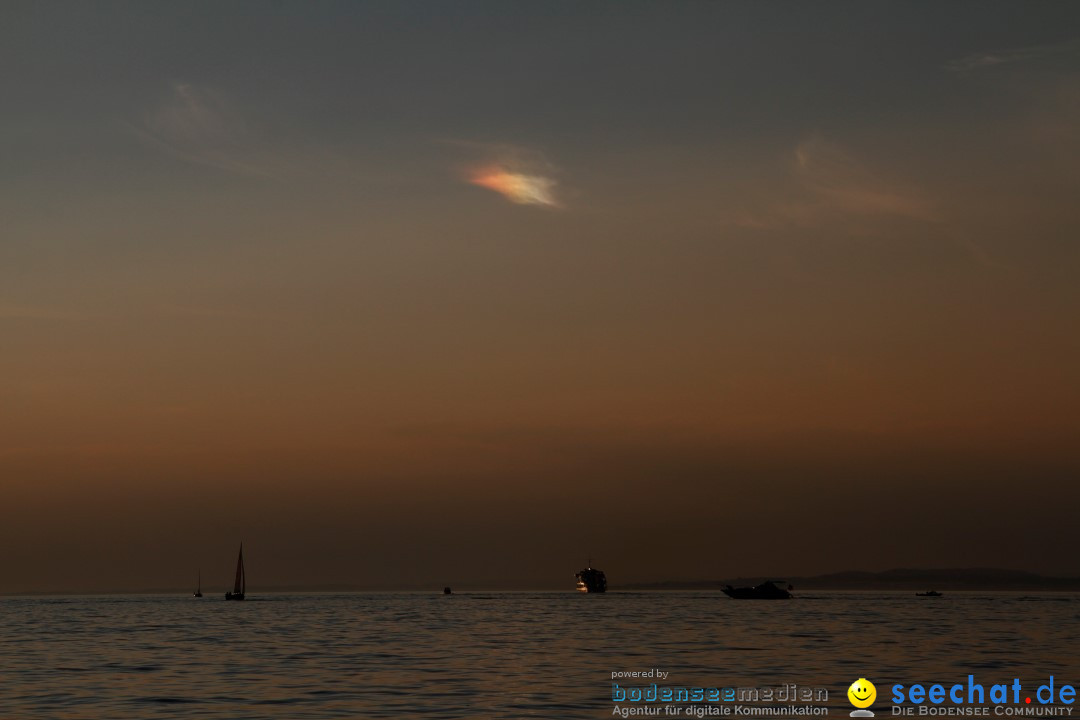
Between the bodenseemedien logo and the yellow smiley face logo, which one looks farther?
the yellow smiley face logo

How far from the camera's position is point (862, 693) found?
5944cm

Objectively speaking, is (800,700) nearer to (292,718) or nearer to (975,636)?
(292,718)

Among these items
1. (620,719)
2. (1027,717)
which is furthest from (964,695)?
(620,719)

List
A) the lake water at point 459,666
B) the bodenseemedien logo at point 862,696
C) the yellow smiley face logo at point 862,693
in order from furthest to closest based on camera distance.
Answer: the yellow smiley face logo at point 862,693 → the lake water at point 459,666 → the bodenseemedien logo at point 862,696

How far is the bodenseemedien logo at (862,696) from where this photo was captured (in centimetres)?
5242

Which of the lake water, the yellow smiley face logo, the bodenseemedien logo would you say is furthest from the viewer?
the yellow smiley face logo

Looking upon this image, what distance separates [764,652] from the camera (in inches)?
3506

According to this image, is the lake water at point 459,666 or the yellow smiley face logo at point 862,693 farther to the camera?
the yellow smiley face logo at point 862,693

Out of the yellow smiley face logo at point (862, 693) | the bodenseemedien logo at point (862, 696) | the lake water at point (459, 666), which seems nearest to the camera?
the bodenseemedien logo at point (862, 696)

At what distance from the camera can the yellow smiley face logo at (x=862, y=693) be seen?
56.2 meters

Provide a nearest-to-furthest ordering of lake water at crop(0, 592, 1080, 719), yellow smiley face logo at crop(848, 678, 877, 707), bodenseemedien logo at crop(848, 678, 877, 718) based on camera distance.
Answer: bodenseemedien logo at crop(848, 678, 877, 718), lake water at crop(0, 592, 1080, 719), yellow smiley face logo at crop(848, 678, 877, 707)

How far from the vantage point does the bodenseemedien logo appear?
52.4 m

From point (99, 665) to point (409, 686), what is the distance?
28.0 m

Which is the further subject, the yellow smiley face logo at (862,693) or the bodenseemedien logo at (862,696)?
the yellow smiley face logo at (862,693)
